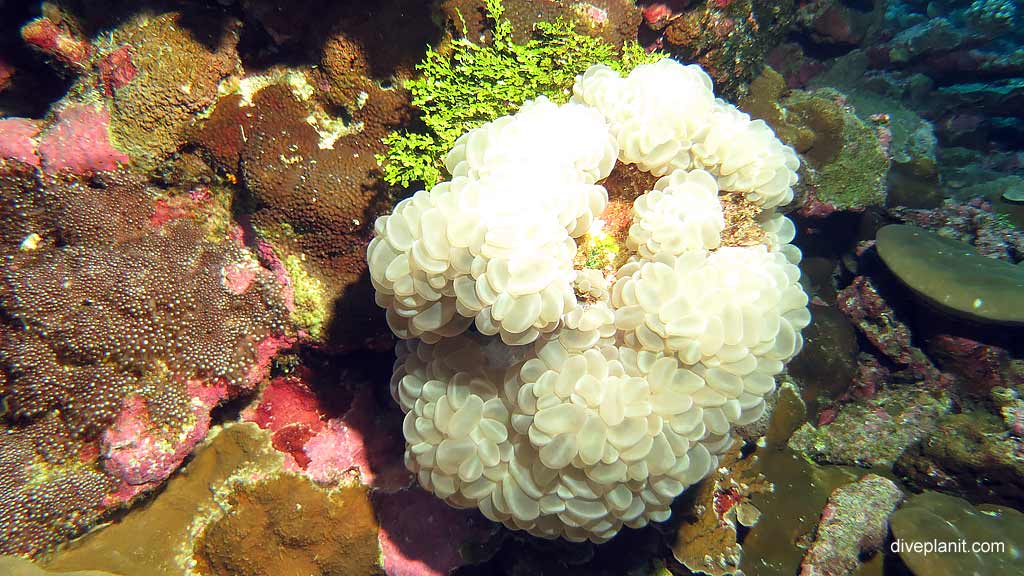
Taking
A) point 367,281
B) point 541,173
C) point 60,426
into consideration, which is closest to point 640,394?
point 541,173

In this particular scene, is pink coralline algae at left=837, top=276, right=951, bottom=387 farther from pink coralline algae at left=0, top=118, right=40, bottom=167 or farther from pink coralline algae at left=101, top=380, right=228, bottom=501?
pink coralline algae at left=0, top=118, right=40, bottom=167

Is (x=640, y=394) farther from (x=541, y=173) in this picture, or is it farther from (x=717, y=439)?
(x=541, y=173)

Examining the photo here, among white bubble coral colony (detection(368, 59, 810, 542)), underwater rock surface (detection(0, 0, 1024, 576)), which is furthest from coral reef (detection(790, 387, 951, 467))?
white bubble coral colony (detection(368, 59, 810, 542))

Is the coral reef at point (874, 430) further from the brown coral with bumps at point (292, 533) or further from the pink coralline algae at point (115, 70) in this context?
the pink coralline algae at point (115, 70)

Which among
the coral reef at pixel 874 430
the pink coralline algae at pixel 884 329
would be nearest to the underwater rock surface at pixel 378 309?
the coral reef at pixel 874 430

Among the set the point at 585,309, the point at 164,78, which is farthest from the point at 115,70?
the point at 585,309
